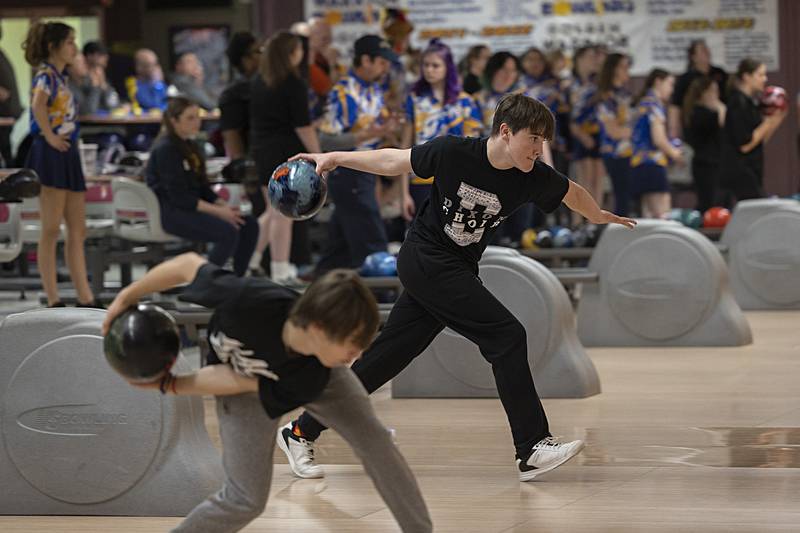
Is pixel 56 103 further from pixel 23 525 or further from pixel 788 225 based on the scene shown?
pixel 788 225

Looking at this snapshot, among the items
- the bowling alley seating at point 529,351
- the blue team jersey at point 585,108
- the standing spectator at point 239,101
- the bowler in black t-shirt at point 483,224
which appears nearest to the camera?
the bowler in black t-shirt at point 483,224

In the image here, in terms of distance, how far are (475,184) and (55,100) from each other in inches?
146

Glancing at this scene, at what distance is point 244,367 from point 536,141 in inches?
59.2

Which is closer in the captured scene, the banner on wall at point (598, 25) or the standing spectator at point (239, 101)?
the standing spectator at point (239, 101)

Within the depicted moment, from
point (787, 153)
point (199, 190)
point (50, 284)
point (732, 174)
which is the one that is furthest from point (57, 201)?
point (787, 153)

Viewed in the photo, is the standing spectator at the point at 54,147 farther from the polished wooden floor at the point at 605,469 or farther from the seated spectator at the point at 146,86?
the seated spectator at the point at 146,86

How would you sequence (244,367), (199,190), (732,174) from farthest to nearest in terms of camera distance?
1. (732,174)
2. (199,190)
3. (244,367)

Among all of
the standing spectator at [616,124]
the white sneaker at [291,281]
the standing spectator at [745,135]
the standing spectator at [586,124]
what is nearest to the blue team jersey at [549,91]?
the standing spectator at [586,124]

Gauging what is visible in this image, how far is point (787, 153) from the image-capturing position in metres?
16.2

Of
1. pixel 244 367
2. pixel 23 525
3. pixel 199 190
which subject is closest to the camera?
pixel 244 367

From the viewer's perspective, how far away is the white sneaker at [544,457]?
4.67 m

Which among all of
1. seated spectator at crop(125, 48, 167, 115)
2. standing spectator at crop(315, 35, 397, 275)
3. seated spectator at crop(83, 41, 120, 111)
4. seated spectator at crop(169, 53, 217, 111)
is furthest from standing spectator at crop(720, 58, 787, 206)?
seated spectator at crop(83, 41, 120, 111)

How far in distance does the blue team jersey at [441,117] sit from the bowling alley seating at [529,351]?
2366 millimetres

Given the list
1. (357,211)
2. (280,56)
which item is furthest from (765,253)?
(280,56)
